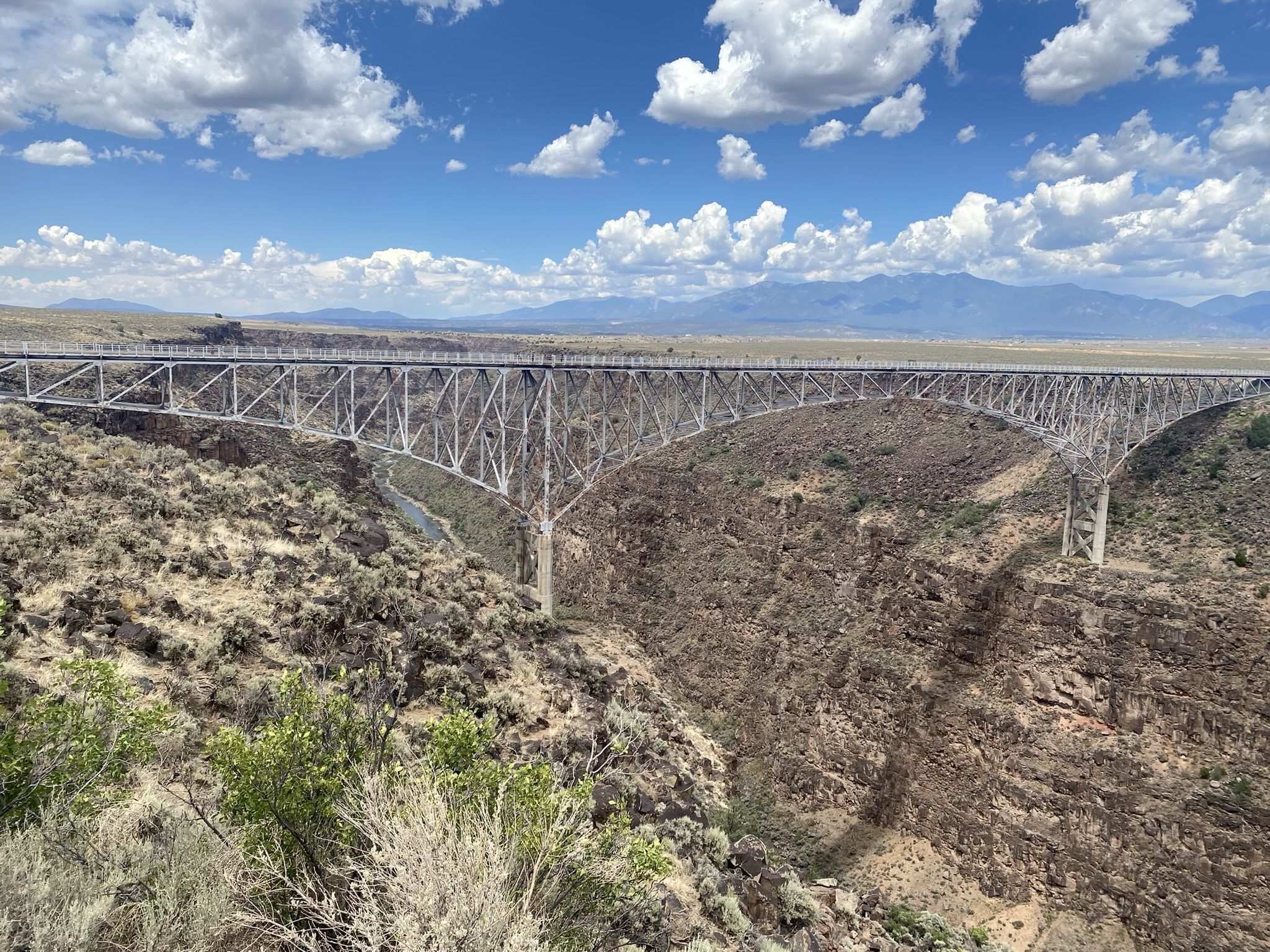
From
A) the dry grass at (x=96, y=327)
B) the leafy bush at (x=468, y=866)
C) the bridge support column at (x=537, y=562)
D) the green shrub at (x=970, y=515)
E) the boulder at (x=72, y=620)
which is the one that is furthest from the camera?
the dry grass at (x=96, y=327)

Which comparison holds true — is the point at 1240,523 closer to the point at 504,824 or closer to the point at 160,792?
the point at 504,824

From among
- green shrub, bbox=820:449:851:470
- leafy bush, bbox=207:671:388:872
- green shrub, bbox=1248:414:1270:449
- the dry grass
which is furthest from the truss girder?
leafy bush, bbox=207:671:388:872

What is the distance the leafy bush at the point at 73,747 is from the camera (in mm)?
7391

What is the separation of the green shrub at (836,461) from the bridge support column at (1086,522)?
1365cm

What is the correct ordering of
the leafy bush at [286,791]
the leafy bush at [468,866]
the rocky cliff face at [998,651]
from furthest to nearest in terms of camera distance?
the rocky cliff face at [998,651], the leafy bush at [286,791], the leafy bush at [468,866]

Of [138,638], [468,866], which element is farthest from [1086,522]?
[138,638]

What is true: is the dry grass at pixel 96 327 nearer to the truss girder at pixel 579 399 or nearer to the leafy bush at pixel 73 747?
the truss girder at pixel 579 399

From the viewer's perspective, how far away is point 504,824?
310 inches

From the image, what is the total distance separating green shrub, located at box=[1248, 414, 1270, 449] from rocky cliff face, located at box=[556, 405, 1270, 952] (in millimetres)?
587

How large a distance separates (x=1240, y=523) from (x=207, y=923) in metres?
38.8

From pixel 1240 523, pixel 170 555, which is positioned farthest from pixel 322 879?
pixel 1240 523

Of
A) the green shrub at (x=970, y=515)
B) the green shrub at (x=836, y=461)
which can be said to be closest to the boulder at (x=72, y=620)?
the green shrub at (x=970, y=515)

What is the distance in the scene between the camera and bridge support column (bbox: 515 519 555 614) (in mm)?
32125

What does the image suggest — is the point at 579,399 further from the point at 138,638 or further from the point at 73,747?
the point at 73,747
